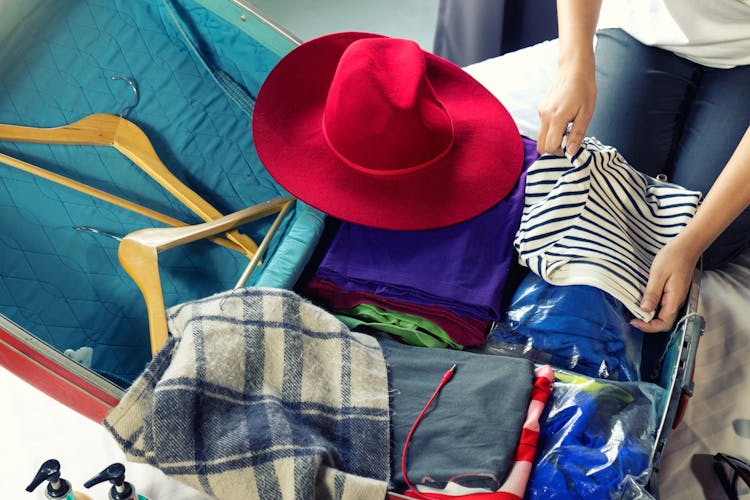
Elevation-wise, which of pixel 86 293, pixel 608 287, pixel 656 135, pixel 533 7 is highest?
pixel 533 7

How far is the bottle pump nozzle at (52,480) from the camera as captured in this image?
828mm

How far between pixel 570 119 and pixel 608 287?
215 millimetres

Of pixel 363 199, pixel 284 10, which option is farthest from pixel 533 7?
pixel 363 199

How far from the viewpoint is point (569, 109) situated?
0.94 metres

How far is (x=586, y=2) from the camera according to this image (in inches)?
40.8

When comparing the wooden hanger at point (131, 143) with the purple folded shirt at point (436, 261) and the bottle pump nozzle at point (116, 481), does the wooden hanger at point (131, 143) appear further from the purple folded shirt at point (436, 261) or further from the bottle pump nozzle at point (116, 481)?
the bottle pump nozzle at point (116, 481)

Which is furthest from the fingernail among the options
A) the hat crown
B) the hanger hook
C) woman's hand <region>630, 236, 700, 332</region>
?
the hanger hook

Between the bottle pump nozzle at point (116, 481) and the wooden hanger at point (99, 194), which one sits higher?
the wooden hanger at point (99, 194)

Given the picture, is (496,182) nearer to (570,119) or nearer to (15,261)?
(570,119)

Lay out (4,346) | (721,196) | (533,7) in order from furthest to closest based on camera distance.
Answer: (533,7) < (721,196) < (4,346)

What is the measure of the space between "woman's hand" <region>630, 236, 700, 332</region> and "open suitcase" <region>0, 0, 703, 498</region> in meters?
0.02

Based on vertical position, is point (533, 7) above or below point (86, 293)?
above

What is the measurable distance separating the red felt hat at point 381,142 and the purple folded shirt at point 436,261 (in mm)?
18

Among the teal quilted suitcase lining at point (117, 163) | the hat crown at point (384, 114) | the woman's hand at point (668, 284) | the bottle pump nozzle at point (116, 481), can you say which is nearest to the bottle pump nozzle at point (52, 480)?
the bottle pump nozzle at point (116, 481)
